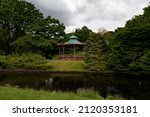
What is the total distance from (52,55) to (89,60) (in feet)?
50.5

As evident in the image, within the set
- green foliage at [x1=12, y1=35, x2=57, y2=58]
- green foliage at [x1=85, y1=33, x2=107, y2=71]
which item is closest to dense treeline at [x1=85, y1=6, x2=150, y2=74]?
green foliage at [x1=85, y1=33, x2=107, y2=71]

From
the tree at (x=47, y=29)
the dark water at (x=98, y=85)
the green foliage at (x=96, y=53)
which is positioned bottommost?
the dark water at (x=98, y=85)

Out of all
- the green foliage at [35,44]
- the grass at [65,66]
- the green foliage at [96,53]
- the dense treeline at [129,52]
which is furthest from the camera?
the green foliage at [35,44]

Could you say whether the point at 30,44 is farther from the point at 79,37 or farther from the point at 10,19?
the point at 79,37

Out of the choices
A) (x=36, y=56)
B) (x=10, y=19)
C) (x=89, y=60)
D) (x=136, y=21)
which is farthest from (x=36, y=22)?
(x=136, y=21)

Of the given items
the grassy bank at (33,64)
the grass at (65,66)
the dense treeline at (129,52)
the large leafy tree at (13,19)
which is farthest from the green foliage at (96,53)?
the large leafy tree at (13,19)

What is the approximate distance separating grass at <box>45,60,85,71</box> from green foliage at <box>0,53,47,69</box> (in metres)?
1.33

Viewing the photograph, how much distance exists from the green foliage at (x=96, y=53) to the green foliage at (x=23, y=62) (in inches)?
237

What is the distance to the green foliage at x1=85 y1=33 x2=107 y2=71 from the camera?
41.2 metres

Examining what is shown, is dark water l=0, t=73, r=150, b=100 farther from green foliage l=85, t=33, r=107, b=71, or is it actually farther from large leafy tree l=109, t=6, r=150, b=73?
green foliage l=85, t=33, r=107, b=71

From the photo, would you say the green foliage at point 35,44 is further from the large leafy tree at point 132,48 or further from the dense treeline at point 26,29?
the large leafy tree at point 132,48

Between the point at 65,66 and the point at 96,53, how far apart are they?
15.2 ft

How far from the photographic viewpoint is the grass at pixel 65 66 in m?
42.9

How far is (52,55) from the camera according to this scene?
56.3 metres
